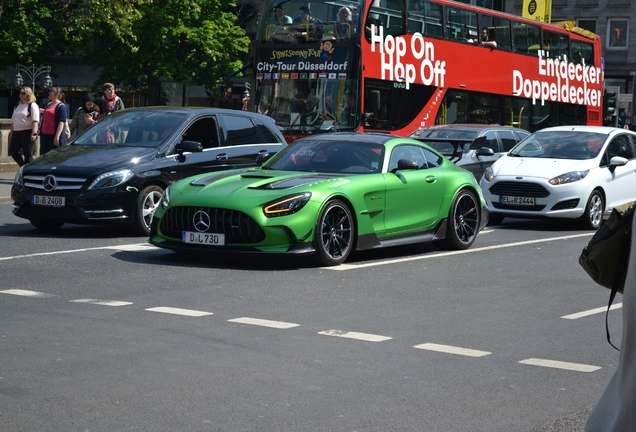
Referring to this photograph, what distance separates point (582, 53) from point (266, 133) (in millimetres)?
19458

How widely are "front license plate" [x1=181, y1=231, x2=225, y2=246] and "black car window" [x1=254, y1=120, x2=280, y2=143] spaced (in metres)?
4.55

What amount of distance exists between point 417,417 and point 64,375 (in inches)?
76.8

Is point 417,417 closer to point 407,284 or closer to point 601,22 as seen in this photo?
point 407,284

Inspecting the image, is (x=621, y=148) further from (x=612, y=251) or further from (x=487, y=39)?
(x=612, y=251)

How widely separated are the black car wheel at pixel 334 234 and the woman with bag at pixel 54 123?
10.6 meters

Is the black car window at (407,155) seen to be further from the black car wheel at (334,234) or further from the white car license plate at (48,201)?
the white car license plate at (48,201)

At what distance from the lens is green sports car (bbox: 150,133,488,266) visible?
11.0 m

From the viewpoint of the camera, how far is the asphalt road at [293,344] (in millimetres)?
5348

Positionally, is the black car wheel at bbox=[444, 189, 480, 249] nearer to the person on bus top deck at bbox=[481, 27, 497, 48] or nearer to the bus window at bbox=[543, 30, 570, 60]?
the person on bus top deck at bbox=[481, 27, 497, 48]

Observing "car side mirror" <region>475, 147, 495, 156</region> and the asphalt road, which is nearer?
the asphalt road


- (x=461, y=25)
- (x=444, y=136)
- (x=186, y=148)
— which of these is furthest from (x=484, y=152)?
(x=461, y=25)

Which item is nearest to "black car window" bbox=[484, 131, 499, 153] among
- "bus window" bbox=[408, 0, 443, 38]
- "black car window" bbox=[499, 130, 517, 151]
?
"black car window" bbox=[499, 130, 517, 151]

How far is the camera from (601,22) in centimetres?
6875

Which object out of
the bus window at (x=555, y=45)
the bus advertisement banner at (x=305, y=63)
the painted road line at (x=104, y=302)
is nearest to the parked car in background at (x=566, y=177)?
the bus advertisement banner at (x=305, y=63)
